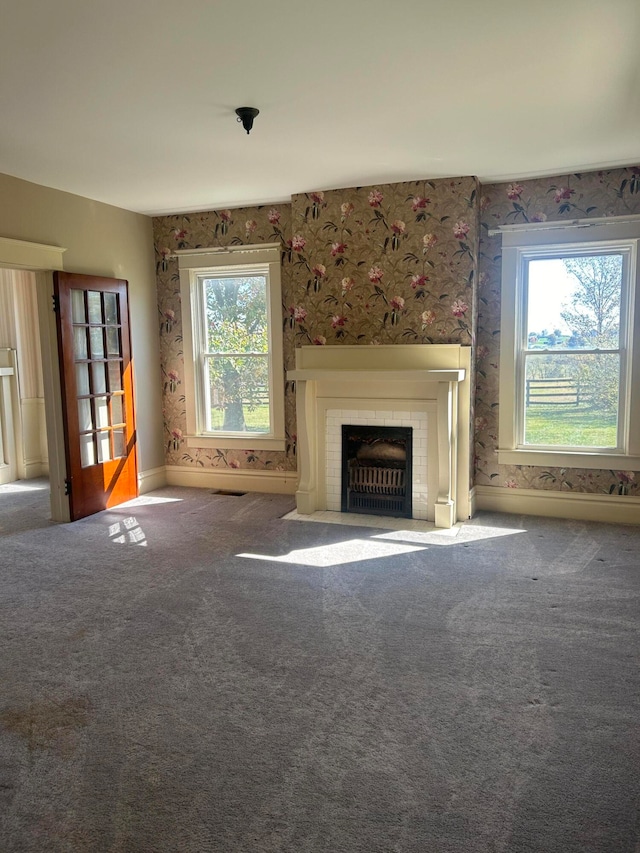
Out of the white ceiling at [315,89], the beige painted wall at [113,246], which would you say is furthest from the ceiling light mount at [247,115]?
the beige painted wall at [113,246]

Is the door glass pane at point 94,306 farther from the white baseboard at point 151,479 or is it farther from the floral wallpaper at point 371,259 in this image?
the white baseboard at point 151,479

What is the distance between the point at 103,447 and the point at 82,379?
62 cm

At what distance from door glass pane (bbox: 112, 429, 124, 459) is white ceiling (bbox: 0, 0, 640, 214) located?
6.70 feet

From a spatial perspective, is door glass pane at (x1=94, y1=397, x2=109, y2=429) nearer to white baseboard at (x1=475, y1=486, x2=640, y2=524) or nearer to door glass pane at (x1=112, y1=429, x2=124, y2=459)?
door glass pane at (x1=112, y1=429, x2=124, y2=459)

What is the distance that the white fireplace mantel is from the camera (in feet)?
15.3

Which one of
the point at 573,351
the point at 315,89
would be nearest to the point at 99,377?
the point at 315,89

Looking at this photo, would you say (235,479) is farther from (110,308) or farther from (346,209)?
(346,209)

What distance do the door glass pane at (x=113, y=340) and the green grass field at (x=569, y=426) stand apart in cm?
347

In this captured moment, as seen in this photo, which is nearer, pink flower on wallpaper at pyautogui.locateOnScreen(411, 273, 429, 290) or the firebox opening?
pink flower on wallpaper at pyautogui.locateOnScreen(411, 273, 429, 290)

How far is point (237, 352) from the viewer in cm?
584

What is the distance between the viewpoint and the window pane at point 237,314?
18.8 ft

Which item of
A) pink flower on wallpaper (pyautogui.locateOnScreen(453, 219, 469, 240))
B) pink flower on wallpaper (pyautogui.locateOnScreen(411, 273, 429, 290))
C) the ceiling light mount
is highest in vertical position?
the ceiling light mount

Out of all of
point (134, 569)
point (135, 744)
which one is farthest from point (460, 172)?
point (135, 744)

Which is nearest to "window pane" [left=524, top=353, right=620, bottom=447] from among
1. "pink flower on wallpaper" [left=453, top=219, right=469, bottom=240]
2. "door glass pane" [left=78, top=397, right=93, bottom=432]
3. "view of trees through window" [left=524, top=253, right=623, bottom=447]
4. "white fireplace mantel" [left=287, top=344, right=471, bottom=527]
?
"view of trees through window" [left=524, top=253, right=623, bottom=447]
